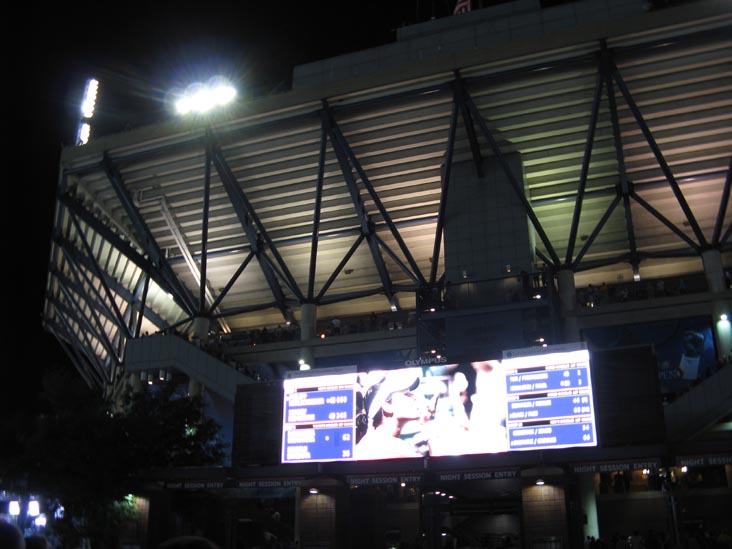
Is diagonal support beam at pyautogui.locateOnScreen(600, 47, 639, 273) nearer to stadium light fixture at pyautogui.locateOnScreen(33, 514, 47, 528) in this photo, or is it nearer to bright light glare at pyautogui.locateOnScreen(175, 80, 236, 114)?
bright light glare at pyautogui.locateOnScreen(175, 80, 236, 114)

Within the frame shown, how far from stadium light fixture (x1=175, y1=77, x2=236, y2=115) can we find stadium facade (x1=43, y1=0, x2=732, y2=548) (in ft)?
3.73

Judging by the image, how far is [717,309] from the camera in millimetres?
35281

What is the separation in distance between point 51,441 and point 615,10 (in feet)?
106

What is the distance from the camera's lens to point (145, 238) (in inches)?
1777

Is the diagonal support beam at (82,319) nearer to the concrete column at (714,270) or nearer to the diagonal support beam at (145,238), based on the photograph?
the diagonal support beam at (145,238)

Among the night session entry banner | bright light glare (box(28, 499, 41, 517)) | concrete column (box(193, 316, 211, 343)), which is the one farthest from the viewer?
concrete column (box(193, 316, 211, 343))

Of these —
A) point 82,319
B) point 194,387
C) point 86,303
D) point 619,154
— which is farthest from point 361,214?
point 82,319

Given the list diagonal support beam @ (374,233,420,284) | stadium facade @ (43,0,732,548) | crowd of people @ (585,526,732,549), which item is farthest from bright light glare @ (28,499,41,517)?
crowd of people @ (585,526,732,549)

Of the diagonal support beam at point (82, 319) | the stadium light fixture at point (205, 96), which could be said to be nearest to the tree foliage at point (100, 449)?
the stadium light fixture at point (205, 96)

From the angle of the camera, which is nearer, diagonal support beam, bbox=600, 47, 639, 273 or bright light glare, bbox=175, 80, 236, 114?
diagonal support beam, bbox=600, 47, 639, 273

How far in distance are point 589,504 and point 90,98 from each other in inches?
1568

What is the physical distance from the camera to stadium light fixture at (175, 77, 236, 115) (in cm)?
3925

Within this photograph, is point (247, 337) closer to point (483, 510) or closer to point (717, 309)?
point (483, 510)

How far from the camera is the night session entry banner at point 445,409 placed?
26.8 meters
